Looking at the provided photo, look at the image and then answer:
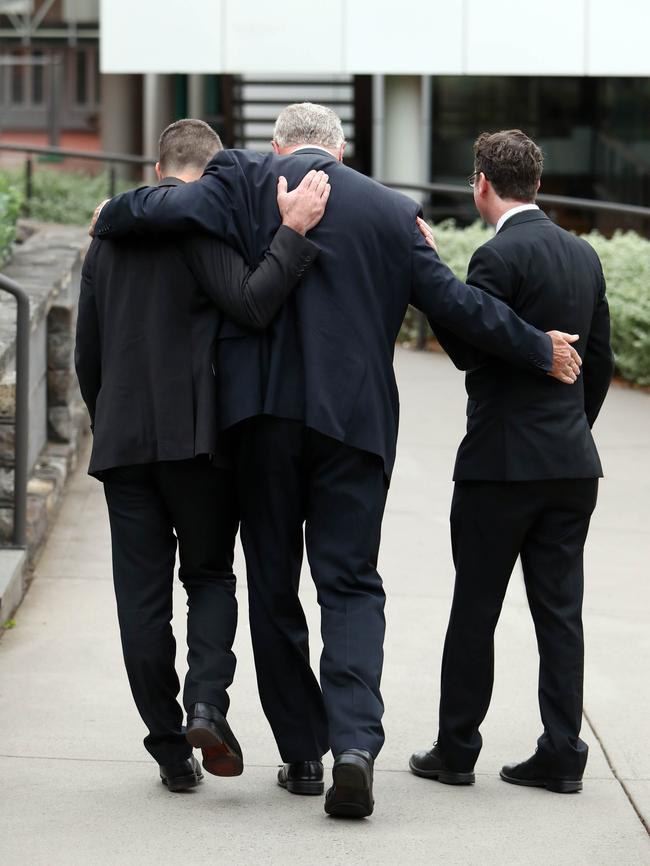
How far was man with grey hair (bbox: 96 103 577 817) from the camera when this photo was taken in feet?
12.9

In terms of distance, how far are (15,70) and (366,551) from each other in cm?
2784

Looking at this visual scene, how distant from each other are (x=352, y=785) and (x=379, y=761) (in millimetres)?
670

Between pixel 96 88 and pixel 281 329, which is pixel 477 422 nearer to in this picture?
pixel 281 329

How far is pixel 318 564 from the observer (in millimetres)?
4051

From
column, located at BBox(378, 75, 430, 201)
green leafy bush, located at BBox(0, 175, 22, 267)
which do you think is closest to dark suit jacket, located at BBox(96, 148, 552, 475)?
green leafy bush, located at BBox(0, 175, 22, 267)

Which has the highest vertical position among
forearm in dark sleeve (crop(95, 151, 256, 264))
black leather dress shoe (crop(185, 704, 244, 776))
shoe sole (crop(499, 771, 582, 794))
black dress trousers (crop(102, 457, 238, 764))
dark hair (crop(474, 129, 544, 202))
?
dark hair (crop(474, 129, 544, 202))

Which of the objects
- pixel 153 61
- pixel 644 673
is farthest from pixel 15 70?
pixel 644 673

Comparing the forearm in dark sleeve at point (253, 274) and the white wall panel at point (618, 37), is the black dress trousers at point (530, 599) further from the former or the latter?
the white wall panel at point (618, 37)

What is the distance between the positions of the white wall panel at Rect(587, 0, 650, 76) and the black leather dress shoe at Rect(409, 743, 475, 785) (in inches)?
524

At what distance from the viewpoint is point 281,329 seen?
3.96 m

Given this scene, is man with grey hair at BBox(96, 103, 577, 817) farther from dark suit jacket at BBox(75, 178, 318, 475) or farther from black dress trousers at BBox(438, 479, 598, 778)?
black dress trousers at BBox(438, 479, 598, 778)

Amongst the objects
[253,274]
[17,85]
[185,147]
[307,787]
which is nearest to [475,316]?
[253,274]

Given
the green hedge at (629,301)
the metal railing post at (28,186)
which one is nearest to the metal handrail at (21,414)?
the green hedge at (629,301)

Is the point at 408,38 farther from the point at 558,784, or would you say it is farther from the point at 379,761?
the point at 558,784
